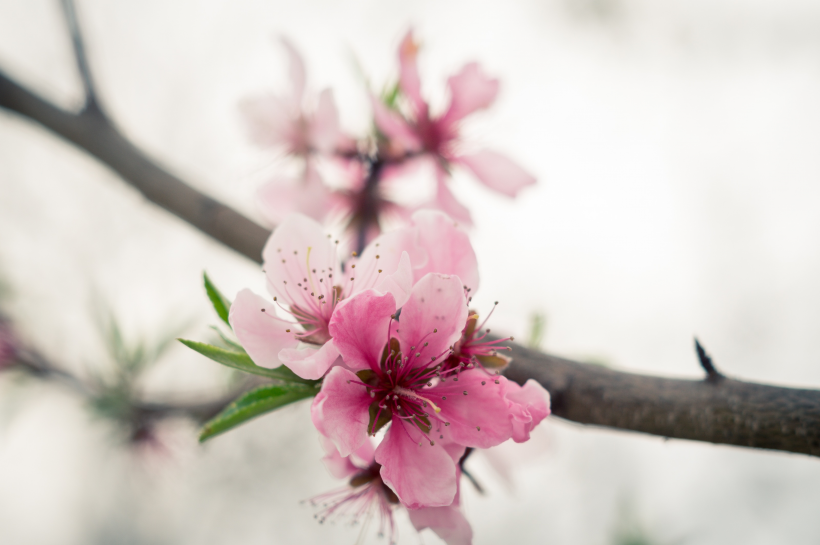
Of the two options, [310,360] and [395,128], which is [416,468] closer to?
[310,360]

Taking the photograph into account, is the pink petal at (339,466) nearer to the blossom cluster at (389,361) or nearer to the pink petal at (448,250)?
the blossom cluster at (389,361)

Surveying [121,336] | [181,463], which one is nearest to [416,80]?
[121,336]

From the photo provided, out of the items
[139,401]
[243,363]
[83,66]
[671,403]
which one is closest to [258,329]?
[243,363]

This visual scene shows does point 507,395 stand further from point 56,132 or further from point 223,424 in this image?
point 56,132

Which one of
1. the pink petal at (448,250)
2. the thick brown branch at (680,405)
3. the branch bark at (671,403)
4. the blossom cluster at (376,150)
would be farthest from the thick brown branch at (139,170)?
the thick brown branch at (680,405)

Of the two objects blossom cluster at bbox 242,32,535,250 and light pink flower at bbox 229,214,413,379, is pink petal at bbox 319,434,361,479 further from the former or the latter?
blossom cluster at bbox 242,32,535,250
